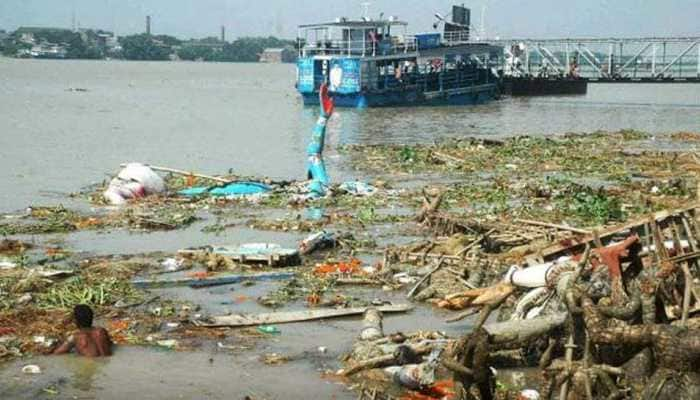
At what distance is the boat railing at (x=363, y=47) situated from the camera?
5172 cm

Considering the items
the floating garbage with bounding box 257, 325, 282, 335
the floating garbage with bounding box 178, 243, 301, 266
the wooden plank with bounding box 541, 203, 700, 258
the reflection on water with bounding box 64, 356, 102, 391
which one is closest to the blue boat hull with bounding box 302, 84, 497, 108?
the floating garbage with bounding box 178, 243, 301, 266

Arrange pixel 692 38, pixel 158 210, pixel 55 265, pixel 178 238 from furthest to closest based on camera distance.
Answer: pixel 692 38 → pixel 158 210 → pixel 178 238 → pixel 55 265

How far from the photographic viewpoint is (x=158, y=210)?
55.4ft

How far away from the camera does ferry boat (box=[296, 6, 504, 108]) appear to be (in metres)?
50.8

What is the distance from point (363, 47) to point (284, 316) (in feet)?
141

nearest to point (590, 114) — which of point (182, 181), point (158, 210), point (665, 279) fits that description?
point (182, 181)

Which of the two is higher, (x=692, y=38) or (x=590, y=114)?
(x=692, y=38)

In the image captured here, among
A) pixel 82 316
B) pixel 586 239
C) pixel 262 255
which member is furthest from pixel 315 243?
pixel 586 239

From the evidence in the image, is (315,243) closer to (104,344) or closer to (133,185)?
(104,344)

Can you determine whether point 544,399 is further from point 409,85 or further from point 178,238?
point 409,85

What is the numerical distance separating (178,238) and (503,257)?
5.56m

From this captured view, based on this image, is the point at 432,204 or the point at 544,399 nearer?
the point at 544,399

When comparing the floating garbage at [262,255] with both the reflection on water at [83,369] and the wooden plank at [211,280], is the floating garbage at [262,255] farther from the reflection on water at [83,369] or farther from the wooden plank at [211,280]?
the reflection on water at [83,369]

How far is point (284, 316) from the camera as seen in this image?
31.3ft
